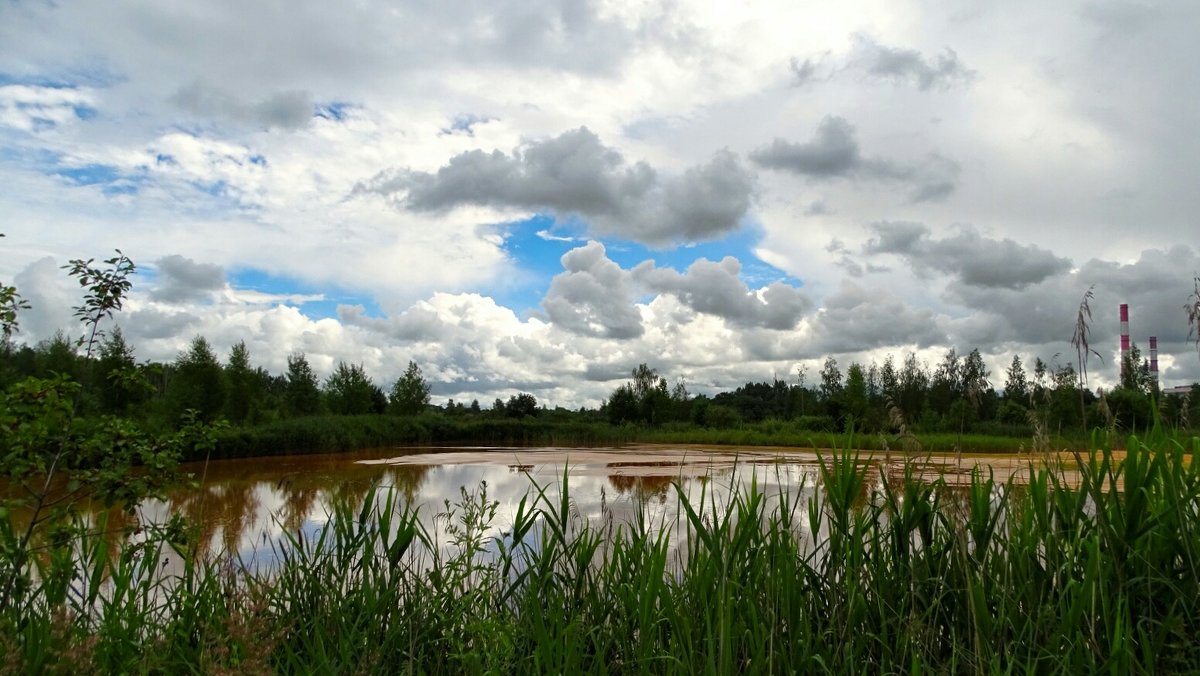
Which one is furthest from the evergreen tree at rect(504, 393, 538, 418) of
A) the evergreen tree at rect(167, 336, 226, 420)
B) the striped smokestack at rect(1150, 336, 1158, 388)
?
the striped smokestack at rect(1150, 336, 1158, 388)

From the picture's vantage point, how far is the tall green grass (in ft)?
10.5

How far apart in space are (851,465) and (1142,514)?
1.27 metres

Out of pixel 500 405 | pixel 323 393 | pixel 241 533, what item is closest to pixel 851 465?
pixel 241 533

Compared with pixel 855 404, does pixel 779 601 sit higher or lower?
lower

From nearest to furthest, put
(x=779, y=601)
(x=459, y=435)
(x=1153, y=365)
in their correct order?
(x=779, y=601) < (x=1153, y=365) < (x=459, y=435)

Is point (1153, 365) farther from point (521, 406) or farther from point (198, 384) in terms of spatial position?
point (521, 406)

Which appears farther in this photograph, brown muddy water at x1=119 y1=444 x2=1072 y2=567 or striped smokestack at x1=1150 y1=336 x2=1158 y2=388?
brown muddy water at x1=119 y1=444 x2=1072 y2=567

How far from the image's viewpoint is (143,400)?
99.7 ft

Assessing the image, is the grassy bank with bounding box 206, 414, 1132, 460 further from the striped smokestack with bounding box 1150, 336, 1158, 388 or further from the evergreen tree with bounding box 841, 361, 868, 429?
the striped smokestack with bounding box 1150, 336, 1158, 388

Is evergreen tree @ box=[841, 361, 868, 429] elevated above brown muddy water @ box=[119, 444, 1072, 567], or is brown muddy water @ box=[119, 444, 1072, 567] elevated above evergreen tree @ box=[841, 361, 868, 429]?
evergreen tree @ box=[841, 361, 868, 429]

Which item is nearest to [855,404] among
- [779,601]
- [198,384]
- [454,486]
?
[779,601]

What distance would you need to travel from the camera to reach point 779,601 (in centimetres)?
362

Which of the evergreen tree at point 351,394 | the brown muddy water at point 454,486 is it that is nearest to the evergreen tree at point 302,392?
the evergreen tree at point 351,394

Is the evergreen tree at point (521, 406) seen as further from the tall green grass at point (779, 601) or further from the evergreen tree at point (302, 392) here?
the tall green grass at point (779, 601)
